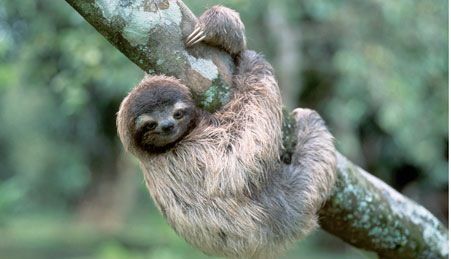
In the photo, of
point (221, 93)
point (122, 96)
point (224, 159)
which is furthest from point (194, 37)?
point (122, 96)

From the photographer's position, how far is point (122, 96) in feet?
47.4

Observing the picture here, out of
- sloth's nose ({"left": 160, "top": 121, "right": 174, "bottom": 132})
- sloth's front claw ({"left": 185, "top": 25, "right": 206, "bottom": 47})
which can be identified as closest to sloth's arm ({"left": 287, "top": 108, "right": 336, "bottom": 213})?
sloth's nose ({"left": 160, "top": 121, "right": 174, "bottom": 132})

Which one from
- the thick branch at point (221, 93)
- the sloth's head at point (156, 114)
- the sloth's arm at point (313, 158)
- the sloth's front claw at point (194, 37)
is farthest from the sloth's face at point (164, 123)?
the sloth's arm at point (313, 158)

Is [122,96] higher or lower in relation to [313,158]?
higher

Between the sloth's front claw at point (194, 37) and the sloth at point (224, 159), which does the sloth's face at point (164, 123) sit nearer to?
the sloth at point (224, 159)

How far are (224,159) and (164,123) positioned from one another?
419 mm

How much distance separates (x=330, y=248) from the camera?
Answer: 21.0m

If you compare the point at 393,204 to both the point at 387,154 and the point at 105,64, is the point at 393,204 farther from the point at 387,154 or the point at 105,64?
the point at 387,154

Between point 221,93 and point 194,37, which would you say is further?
point 221,93

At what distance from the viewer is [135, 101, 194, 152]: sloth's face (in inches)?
159

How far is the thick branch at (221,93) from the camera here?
12.4 ft

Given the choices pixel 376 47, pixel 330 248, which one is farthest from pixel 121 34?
pixel 330 248

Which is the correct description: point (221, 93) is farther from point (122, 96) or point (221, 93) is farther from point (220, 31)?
point (122, 96)

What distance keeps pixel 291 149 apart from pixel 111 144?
20676mm
